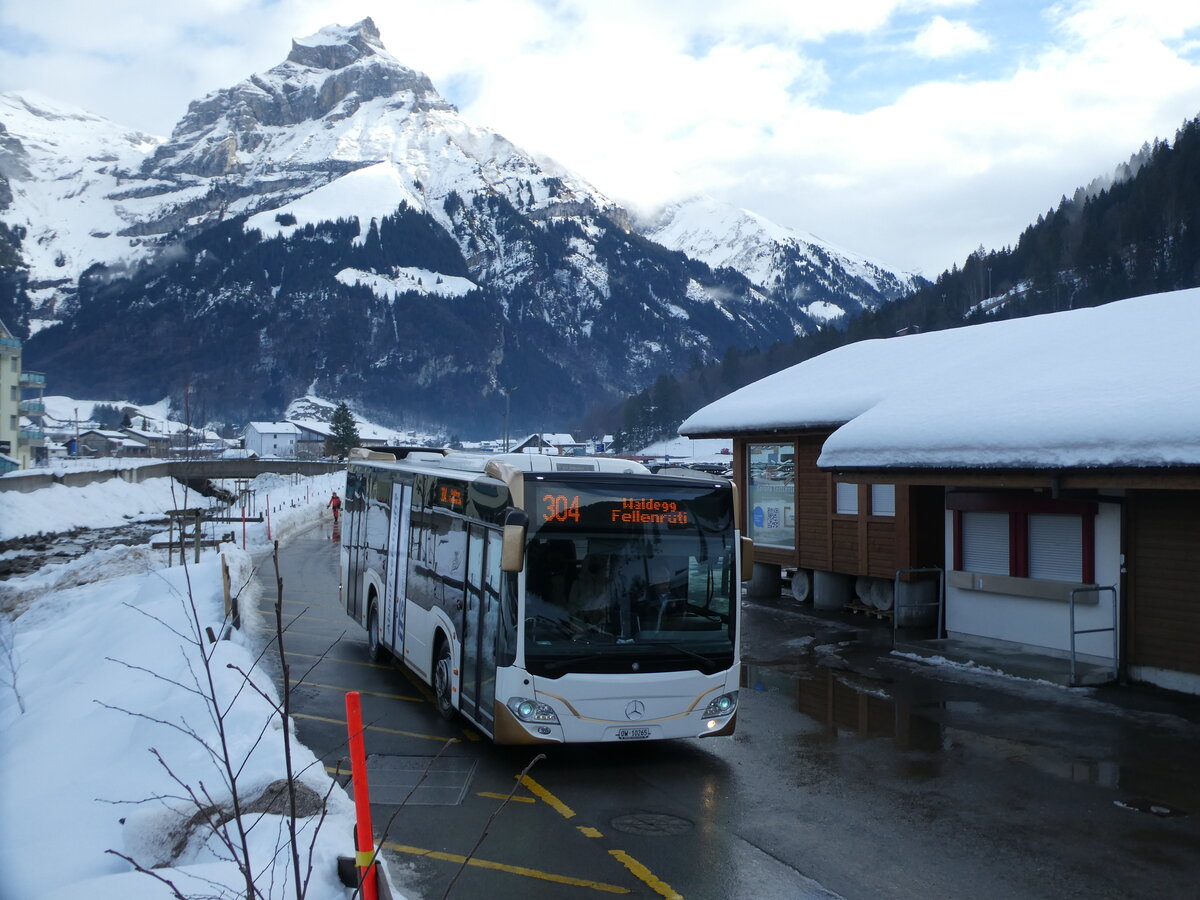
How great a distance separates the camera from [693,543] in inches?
394

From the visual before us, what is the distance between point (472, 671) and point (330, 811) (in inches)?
118

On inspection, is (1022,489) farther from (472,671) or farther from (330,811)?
(330,811)

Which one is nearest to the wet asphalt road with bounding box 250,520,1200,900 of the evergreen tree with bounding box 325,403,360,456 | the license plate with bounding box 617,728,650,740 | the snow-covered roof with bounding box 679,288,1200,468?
the license plate with bounding box 617,728,650,740

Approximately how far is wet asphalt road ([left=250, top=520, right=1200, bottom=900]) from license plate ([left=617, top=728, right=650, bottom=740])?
0.42 meters

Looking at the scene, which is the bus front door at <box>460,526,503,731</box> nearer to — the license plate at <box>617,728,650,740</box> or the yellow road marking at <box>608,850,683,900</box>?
the license plate at <box>617,728,650,740</box>

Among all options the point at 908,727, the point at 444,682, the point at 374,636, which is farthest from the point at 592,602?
the point at 374,636

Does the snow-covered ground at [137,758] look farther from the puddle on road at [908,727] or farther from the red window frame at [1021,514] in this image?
the red window frame at [1021,514]

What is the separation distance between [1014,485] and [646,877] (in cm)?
842

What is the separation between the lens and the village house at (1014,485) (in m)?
12.4

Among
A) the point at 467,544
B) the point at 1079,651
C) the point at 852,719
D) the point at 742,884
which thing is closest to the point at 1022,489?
the point at 1079,651

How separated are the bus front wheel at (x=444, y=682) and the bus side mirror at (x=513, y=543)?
2.48m

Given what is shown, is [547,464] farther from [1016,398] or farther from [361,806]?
[1016,398]

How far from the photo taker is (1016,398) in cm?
1432

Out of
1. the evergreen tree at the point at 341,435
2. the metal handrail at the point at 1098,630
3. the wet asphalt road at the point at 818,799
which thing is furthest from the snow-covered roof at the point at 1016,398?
the evergreen tree at the point at 341,435
